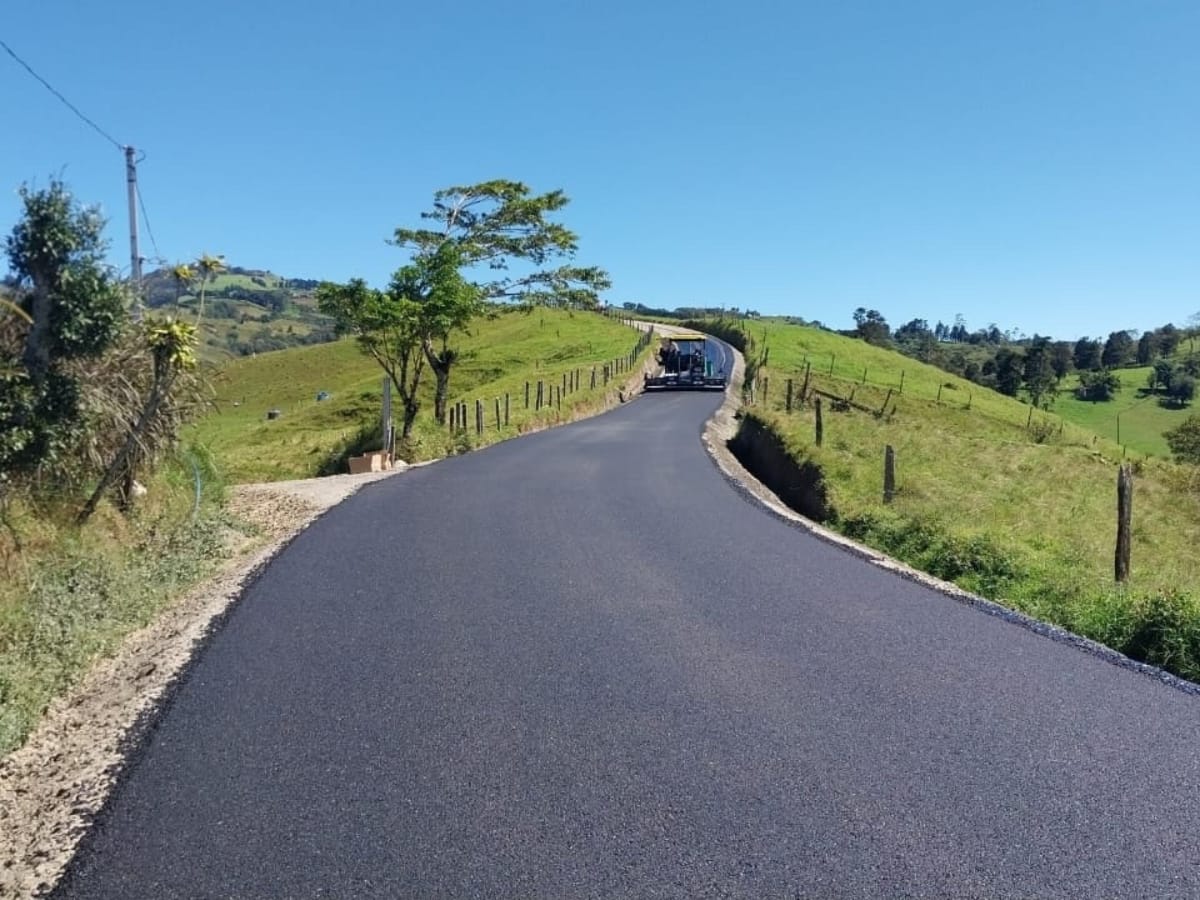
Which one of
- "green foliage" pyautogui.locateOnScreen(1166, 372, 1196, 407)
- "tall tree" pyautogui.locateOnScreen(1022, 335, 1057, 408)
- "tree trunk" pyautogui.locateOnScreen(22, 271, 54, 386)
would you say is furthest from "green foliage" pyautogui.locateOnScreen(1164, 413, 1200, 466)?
"tree trunk" pyautogui.locateOnScreen(22, 271, 54, 386)

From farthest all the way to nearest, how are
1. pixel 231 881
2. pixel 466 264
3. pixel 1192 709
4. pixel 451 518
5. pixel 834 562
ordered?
pixel 466 264 → pixel 451 518 → pixel 834 562 → pixel 1192 709 → pixel 231 881

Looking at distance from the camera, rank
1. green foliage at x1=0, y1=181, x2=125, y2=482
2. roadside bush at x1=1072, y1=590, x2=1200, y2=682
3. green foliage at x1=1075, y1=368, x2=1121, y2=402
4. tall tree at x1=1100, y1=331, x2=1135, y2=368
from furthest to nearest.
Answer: tall tree at x1=1100, y1=331, x2=1135, y2=368 < green foliage at x1=1075, y1=368, x2=1121, y2=402 < green foliage at x1=0, y1=181, x2=125, y2=482 < roadside bush at x1=1072, y1=590, x2=1200, y2=682

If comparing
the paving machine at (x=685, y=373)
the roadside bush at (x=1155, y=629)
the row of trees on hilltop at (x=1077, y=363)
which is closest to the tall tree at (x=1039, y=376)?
the row of trees on hilltop at (x=1077, y=363)

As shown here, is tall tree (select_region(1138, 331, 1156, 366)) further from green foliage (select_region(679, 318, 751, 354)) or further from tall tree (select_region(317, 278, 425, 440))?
tall tree (select_region(317, 278, 425, 440))

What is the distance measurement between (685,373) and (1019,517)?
29.3m

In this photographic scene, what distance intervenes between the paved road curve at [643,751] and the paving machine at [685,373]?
35767mm

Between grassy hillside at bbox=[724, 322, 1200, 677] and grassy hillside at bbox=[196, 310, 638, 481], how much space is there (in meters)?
9.09

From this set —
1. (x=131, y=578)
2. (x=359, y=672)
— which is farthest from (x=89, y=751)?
(x=131, y=578)

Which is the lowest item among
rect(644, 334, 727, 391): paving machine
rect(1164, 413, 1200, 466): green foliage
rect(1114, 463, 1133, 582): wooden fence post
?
rect(1164, 413, 1200, 466): green foliage

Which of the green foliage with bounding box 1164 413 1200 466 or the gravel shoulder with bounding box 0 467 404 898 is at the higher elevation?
the gravel shoulder with bounding box 0 467 404 898

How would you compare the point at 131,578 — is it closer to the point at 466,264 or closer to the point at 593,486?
the point at 593,486

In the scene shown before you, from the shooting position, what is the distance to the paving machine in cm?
4534

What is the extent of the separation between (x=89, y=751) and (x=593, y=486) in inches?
429

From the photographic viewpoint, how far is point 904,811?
4688mm
